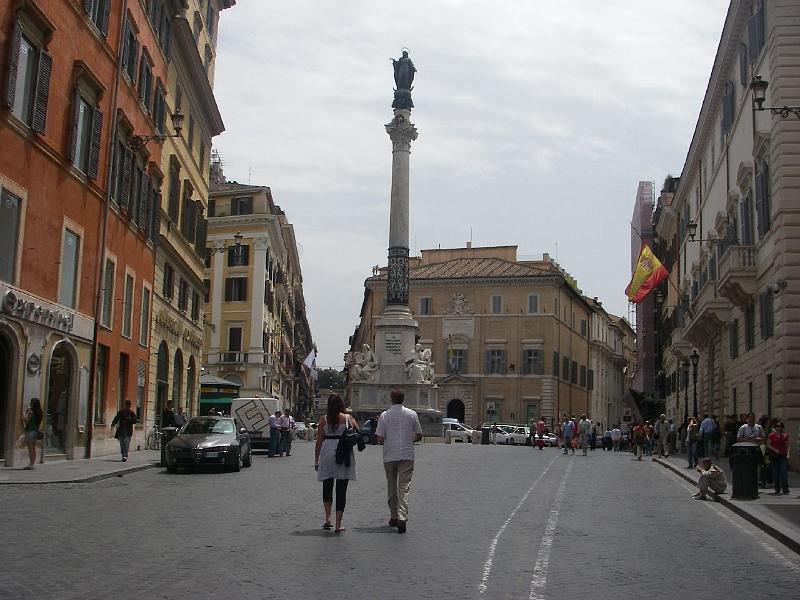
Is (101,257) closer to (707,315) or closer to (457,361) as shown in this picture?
(707,315)

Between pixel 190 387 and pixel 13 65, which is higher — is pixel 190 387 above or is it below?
below

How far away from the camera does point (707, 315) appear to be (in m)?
37.6

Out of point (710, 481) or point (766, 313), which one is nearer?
point (710, 481)

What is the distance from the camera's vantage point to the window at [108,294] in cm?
2869

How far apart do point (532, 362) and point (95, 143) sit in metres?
59.3

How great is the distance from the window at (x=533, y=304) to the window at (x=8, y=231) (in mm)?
64882

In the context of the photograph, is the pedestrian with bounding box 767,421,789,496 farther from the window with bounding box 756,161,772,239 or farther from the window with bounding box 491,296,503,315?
the window with bounding box 491,296,503,315

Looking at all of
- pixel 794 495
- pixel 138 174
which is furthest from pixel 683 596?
pixel 138 174

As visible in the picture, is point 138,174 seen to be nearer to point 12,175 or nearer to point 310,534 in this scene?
point 12,175

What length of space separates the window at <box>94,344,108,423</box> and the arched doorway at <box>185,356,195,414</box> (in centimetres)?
1356

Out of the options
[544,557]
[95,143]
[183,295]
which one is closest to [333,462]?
[544,557]

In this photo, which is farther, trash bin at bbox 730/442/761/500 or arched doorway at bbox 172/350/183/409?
arched doorway at bbox 172/350/183/409

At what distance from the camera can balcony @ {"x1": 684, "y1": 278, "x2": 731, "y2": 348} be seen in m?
36.4

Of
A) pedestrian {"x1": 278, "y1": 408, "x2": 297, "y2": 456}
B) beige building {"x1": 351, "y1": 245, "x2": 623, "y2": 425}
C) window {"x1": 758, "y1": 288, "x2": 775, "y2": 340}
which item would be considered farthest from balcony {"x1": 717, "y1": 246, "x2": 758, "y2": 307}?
beige building {"x1": 351, "y1": 245, "x2": 623, "y2": 425}
